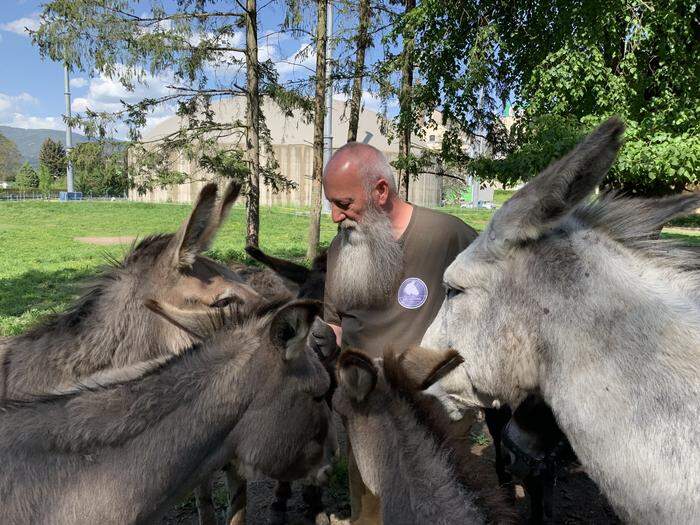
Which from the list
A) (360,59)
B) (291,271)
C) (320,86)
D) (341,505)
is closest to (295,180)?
(360,59)

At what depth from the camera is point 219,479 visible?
5.02 metres

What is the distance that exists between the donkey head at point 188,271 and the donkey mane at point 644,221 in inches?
81.4

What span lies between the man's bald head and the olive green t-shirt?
0.39 metres

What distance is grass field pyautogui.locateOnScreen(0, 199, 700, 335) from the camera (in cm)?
984

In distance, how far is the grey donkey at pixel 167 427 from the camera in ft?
6.67

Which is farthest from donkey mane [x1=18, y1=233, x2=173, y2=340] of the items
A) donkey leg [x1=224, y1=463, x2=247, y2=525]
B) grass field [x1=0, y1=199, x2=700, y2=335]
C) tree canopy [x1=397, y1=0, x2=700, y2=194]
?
tree canopy [x1=397, y1=0, x2=700, y2=194]

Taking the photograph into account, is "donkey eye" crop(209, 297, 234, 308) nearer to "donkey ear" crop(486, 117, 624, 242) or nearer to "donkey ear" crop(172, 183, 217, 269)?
"donkey ear" crop(172, 183, 217, 269)

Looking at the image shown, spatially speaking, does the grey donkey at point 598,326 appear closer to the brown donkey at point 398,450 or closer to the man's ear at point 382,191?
the brown donkey at point 398,450

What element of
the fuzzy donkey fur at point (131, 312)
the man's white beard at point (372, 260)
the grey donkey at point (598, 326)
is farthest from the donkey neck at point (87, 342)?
the grey donkey at point (598, 326)

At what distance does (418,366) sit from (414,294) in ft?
3.48

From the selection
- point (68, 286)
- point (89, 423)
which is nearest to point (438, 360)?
point (89, 423)

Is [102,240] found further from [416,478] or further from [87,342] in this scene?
[416,478]

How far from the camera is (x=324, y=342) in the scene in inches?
129

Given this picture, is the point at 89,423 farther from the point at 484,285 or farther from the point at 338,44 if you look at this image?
the point at 338,44
